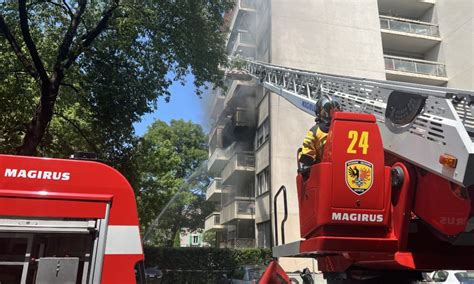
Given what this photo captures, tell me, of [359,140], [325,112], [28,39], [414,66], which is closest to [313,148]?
[325,112]

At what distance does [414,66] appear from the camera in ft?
85.9

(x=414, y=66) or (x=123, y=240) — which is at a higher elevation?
(x=414, y=66)

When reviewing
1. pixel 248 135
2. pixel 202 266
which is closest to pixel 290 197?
pixel 202 266

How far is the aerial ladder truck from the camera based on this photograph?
3.31 m

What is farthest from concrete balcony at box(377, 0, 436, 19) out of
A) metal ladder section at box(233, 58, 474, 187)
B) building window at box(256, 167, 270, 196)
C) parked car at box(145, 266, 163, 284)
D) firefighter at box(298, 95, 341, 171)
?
firefighter at box(298, 95, 341, 171)

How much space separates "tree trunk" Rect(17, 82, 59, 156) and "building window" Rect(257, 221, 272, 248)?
44.7ft

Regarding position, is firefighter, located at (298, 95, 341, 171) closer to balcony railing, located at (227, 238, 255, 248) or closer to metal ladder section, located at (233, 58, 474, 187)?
metal ladder section, located at (233, 58, 474, 187)

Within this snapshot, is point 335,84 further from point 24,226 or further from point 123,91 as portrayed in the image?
point 123,91

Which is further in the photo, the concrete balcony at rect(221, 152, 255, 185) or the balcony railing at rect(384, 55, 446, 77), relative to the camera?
the concrete balcony at rect(221, 152, 255, 185)

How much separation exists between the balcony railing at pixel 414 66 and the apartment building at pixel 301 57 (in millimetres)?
57

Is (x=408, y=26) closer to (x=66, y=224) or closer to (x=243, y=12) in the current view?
(x=243, y=12)

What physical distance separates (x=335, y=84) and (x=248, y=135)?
20.7m

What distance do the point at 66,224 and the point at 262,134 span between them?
21.5m

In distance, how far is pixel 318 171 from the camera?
3.76 metres
